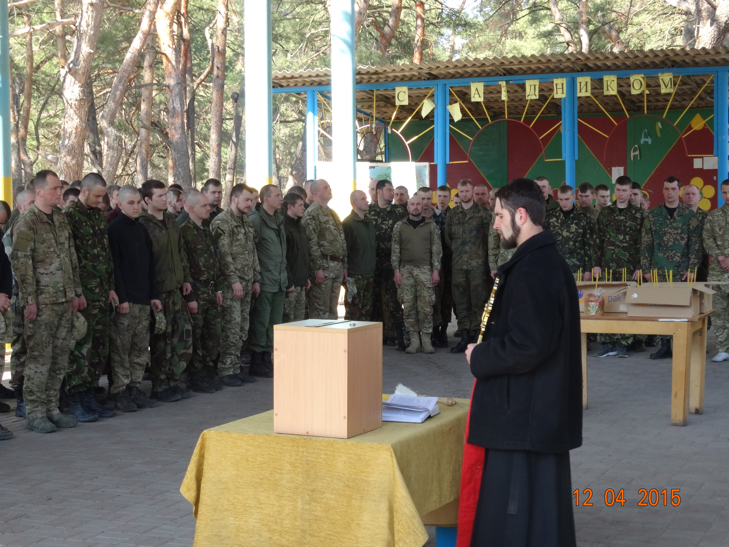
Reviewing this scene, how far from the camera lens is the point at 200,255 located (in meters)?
7.75

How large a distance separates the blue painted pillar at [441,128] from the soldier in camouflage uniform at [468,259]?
12.0ft

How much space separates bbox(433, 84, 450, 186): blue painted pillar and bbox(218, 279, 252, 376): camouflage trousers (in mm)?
6329

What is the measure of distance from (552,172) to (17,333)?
1490 centimetres

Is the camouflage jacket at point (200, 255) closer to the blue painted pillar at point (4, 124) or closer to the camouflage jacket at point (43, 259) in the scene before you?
the camouflage jacket at point (43, 259)

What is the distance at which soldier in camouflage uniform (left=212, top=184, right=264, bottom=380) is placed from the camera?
26.5 feet

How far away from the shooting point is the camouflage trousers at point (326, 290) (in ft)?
31.6

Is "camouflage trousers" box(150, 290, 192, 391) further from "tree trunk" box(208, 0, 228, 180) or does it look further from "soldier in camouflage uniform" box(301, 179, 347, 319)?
"tree trunk" box(208, 0, 228, 180)

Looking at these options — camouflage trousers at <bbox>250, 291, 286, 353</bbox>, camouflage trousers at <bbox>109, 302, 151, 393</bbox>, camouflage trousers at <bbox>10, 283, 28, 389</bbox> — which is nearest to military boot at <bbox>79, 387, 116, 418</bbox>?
camouflage trousers at <bbox>109, 302, 151, 393</bbox>

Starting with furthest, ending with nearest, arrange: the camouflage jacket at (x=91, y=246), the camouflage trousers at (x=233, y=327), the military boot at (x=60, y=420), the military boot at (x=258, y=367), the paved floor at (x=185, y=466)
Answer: the military boot at (x=258, y=367) → the camouflage trousers at (x=233, y=327) → the camouflage jacket at (x=91, y=246) → the military boot at (x=60, y=420) → the paved floor at (x=185, y=466)

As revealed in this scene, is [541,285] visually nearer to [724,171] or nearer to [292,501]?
[292,501]

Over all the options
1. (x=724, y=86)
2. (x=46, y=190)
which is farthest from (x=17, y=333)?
(x=724, y=86)

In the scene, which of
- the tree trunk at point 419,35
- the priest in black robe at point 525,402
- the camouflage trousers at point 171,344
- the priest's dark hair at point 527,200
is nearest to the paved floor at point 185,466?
the camouflage trousers at point 171,344

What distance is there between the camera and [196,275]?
306 inches

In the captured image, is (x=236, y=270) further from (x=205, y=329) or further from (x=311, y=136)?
(x=311, y=136)
